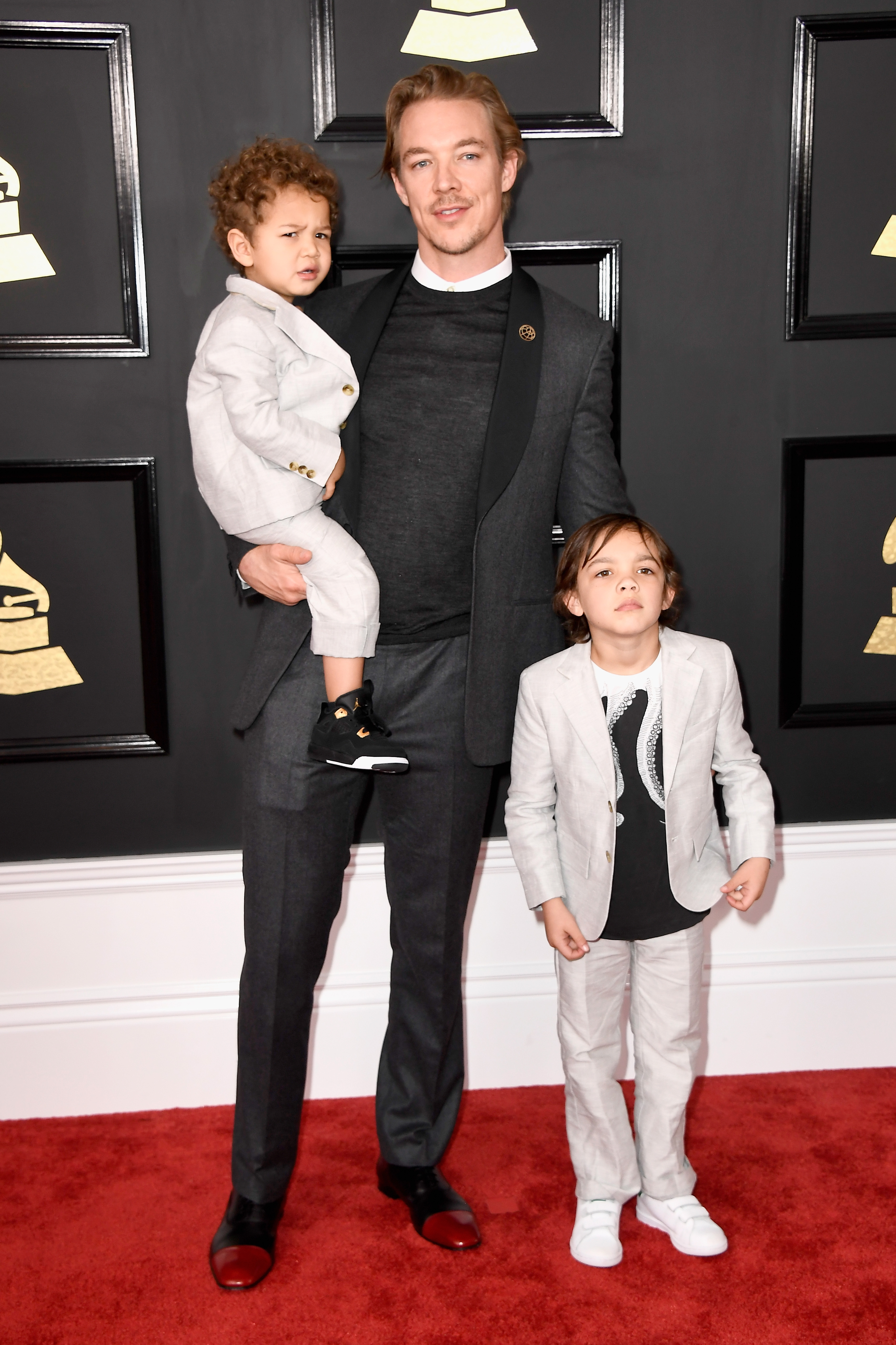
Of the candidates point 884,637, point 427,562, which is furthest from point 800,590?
point 427,562

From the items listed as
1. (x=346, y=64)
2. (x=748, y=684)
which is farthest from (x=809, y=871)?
(x=346, y=64)

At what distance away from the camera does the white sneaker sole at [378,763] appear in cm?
169

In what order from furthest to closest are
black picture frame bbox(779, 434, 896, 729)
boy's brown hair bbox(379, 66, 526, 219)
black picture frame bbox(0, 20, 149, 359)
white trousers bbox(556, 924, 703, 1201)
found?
black picture frame bbox(779, 434, 896, 729), black picture frame bbox(0, 20, 149, 359), white trousers bbox(556, 924, 703, 1201), boy's brown hair bbox(379, 66, 526, 219)

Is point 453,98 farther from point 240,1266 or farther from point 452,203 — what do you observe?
point 240,1266

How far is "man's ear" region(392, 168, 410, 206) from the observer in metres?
1.87

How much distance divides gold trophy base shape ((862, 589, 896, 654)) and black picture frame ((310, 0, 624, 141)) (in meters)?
1.16

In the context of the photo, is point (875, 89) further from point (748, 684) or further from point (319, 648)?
point (319, 648)

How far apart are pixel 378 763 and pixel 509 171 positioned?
1.02 meters

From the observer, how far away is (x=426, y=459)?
1.83m

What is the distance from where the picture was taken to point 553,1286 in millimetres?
1830

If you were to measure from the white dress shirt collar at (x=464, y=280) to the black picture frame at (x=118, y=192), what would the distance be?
62 cm

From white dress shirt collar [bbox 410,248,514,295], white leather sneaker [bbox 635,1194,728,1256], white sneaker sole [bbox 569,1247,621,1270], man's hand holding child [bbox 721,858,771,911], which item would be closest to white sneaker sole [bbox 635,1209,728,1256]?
white leather sneaker [bbox 635,1194,728,1256]

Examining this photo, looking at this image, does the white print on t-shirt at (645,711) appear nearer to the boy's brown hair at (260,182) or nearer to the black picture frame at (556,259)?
the black picture frame at (556,259)

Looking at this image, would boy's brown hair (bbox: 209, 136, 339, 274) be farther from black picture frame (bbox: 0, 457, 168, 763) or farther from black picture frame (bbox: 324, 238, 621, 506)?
black picture frame (bbox: 0, 457, 168, 763)
